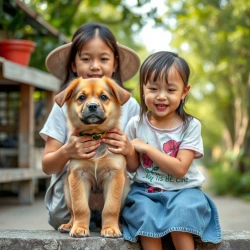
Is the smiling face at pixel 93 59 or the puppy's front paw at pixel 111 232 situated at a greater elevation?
the smiling face at pixel 93 59

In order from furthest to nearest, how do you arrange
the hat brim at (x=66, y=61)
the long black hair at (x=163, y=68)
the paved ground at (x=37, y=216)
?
the paved ground at (x=37, y=216) → the hat brim at (x=66, y=61) → the long black hair at (x=163, y=68)

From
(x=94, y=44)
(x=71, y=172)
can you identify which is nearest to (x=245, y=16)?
(x=94, y=44)

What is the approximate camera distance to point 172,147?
366 cm

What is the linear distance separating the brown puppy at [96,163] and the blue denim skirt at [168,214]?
0.10 meters

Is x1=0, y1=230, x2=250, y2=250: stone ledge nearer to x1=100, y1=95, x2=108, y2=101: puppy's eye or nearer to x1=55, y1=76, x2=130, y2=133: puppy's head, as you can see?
x1=55, y1=76, x2=130, y2=133: puppy's head

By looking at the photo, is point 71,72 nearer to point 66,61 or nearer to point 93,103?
point 66,61

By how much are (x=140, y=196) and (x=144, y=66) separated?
91cm

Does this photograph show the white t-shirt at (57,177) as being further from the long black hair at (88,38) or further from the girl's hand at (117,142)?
the girl's hand at (117,142)

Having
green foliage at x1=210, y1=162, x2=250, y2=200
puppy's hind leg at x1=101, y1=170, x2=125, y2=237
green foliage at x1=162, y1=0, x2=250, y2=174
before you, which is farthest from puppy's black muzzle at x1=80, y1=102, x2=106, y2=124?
green foliage at x1=210, y1=162, x2=250, y2=200

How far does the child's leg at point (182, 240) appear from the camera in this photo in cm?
330

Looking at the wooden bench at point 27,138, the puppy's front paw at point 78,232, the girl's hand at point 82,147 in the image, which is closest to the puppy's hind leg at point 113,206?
the puppy's front paw at point 78,232

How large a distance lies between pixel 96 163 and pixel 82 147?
0.14m

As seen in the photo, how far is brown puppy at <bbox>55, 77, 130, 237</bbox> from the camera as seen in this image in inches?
133

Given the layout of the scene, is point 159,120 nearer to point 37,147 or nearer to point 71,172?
point 71,172
